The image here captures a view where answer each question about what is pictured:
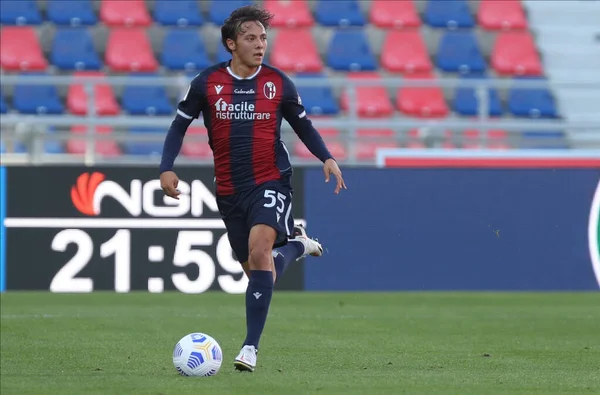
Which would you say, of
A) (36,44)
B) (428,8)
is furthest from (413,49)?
(36,44)

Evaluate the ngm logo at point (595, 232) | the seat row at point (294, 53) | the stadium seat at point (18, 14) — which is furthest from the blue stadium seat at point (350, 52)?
the ngm logo at point (595, 232)

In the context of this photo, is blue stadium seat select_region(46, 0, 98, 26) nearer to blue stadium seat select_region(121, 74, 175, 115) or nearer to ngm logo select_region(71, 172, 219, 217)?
blue stadium seat select_region(121, 74, 175, 115)

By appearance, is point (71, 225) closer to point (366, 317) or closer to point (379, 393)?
point (366, 317)

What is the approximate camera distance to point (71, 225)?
12406 mm

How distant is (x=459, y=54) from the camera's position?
59.8 ft

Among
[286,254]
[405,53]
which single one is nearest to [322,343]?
[286,254]

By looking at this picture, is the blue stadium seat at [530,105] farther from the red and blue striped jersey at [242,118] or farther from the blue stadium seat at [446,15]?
the red and blue striped jersey at [242,118]

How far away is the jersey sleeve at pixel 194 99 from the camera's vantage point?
6602 millimetres

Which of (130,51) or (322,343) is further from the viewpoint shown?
(130,51)

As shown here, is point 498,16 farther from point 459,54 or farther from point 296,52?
point 296,52

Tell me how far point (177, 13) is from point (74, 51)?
1.64 meters

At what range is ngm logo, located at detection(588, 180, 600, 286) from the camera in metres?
12.8

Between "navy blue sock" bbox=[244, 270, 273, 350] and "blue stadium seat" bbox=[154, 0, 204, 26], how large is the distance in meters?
11.9

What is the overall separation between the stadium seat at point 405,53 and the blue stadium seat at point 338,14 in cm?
52
